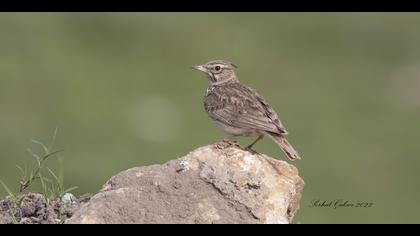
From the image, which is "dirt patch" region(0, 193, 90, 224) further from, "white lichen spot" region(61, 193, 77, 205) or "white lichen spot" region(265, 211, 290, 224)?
"white lichen spot" region(265, 211, 290, 224)

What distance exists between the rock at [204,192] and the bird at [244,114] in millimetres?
613

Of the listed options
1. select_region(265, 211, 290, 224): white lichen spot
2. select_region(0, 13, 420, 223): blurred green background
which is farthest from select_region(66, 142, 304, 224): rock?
select_region(0, 13, 420, 223): blurred green background

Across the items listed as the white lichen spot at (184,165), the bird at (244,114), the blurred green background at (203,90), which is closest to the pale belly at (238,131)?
the bird at (244,114)

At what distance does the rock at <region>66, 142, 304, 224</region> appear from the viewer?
26.1 ft

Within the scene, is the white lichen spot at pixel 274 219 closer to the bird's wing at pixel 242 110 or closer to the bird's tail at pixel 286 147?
the bird's tail at pixel 286 147

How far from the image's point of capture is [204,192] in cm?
830

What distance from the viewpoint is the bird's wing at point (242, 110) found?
9.95 m

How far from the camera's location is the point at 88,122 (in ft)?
77.0

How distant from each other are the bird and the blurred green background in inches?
324

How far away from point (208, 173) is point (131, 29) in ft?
67.2

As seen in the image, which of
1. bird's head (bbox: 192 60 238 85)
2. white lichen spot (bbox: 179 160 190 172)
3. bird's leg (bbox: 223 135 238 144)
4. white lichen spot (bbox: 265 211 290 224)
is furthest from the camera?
bird's head (bbox: 192 60 238 85)

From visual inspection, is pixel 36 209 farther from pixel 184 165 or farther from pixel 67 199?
pixel 184 165

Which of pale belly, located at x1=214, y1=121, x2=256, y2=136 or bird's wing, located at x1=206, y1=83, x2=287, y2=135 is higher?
bird's wing, located at x1=206, y1=83, x2=287, y2=135
